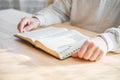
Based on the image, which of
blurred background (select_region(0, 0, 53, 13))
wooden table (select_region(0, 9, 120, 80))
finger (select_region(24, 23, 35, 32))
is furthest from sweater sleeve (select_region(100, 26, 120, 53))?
blurred background (select_region(0, 0, 53, 13))

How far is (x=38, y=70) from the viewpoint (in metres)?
0.72

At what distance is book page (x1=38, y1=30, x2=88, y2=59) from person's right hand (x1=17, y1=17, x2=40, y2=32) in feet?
0.81

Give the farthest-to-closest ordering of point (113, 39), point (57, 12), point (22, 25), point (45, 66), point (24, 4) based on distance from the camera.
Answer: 1. point (24, 4)
2. point (57, 12)
3. point (22, 25)
4. point (113, 39)
5. point (45, 66)

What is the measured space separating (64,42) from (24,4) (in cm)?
179

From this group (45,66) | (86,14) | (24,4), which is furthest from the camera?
(24,4)

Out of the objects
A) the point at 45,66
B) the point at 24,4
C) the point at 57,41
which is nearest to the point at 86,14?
the point at 57,41

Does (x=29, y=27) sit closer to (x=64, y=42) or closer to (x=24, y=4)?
(x=64, y=42)

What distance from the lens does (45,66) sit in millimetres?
745

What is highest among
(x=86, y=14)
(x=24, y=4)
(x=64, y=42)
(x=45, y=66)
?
(x=24, y=4)

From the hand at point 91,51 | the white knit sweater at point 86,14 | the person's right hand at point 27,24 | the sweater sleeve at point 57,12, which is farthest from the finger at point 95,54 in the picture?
the sweater sleeve at point 57,12

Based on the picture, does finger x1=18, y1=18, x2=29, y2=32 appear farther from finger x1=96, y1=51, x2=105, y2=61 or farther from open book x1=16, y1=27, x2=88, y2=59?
finger x1=96, y1=51, x2=105, y2=61

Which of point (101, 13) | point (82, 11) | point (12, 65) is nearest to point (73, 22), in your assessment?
point (82, 11)

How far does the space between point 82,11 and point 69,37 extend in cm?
46

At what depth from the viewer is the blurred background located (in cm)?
250
